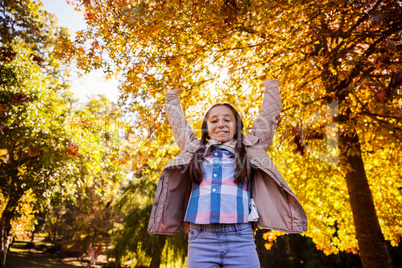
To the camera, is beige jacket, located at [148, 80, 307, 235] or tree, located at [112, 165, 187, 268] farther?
tree, located at [112, 165, 187, 268]

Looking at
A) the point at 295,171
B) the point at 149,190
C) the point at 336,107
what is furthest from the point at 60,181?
the point at 336,107

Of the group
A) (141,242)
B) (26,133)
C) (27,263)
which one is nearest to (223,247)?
(26,133)

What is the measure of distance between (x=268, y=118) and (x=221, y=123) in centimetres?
44

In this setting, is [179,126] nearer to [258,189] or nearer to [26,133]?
[258,189]

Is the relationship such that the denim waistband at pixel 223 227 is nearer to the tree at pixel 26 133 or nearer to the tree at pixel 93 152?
the tree at pixel 93 152

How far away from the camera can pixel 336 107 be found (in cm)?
522

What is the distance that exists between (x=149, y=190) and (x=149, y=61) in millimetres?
9429

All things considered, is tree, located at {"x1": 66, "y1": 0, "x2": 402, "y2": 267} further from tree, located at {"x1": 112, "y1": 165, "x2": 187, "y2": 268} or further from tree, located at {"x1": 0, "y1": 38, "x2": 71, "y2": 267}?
tree, located at {"x1": 112, "y1": 165, "x2": 187, "y2": 268}

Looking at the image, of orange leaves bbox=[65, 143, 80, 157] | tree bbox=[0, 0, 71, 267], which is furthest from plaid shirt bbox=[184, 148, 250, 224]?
orange leaves bbox=[65, 143, 80, 157]

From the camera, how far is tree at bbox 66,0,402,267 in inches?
180

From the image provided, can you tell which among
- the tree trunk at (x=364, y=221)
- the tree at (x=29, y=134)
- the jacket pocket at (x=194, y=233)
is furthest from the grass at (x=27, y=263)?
the jacket pocket at (x=194, y=233)

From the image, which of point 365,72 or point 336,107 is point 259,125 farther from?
point 336,107

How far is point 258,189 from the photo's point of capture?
7.74 feet

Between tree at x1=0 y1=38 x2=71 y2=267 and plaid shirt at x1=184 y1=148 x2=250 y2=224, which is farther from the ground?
tree at x1=0 y1=38 x2=71 y2=267
